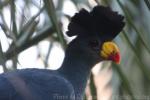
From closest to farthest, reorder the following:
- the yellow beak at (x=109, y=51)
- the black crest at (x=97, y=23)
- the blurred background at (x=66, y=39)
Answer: the blurred background at (x=66, y=39)
the black crest at (x=97, y=23)
the yellow beak at (x=109, y=51)

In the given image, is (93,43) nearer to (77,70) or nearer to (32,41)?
(77,70)

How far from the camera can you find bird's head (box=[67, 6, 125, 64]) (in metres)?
1.89

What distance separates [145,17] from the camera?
140 centimetres

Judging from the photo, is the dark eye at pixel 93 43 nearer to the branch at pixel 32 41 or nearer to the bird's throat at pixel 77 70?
the bird's throat at pixel 77 70

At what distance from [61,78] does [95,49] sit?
14.2 inches

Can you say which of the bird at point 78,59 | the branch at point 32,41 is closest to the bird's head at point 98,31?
the bird at point 78,59

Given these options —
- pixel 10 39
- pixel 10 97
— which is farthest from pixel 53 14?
pixel 10 97

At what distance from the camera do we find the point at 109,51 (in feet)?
6.78

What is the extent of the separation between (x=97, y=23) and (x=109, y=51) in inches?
7.5

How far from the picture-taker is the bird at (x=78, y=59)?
5.66 feet

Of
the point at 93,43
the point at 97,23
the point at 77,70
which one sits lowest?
the point at 77,70

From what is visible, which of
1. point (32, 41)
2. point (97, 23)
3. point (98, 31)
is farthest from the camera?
point (98, 31)

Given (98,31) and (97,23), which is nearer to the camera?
(97,23)

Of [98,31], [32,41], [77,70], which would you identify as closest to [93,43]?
[98,31]
